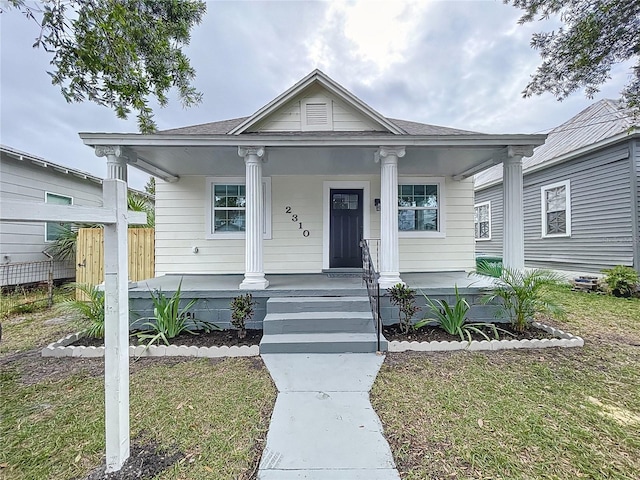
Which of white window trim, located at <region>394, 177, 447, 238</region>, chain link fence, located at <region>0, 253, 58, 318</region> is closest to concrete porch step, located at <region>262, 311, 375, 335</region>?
white window trim, located at <region>394, 177, 447, 238</region>

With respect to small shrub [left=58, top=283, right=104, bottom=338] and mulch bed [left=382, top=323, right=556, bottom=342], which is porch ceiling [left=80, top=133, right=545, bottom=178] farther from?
mulch bed [left=382, top=323, right=556, bottom=342]

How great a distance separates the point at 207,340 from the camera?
4336 millimetres

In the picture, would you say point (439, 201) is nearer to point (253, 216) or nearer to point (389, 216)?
point (389, 216)

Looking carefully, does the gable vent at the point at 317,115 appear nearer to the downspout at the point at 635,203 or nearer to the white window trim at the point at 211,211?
the white window trim at the point at 211,211

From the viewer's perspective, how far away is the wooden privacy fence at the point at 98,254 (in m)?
7.30

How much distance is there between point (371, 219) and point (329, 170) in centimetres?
149

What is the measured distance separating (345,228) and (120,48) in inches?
196

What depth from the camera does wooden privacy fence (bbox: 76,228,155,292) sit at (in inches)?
287

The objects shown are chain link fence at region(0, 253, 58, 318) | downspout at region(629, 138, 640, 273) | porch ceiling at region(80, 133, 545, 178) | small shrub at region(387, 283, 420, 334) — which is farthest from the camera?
downspout at region(629, 138, 640, 273)

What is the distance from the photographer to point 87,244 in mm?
7355

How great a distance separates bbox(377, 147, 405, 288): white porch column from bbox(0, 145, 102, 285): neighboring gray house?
7666 millimetres

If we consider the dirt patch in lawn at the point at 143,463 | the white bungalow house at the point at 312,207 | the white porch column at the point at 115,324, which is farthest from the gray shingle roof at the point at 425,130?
the dirt patch in lawn at the point at 143,463

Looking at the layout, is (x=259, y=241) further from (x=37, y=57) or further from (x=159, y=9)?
(x=37, y=57)

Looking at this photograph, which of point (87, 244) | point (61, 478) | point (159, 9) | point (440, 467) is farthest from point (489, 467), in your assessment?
point (87, 244)
